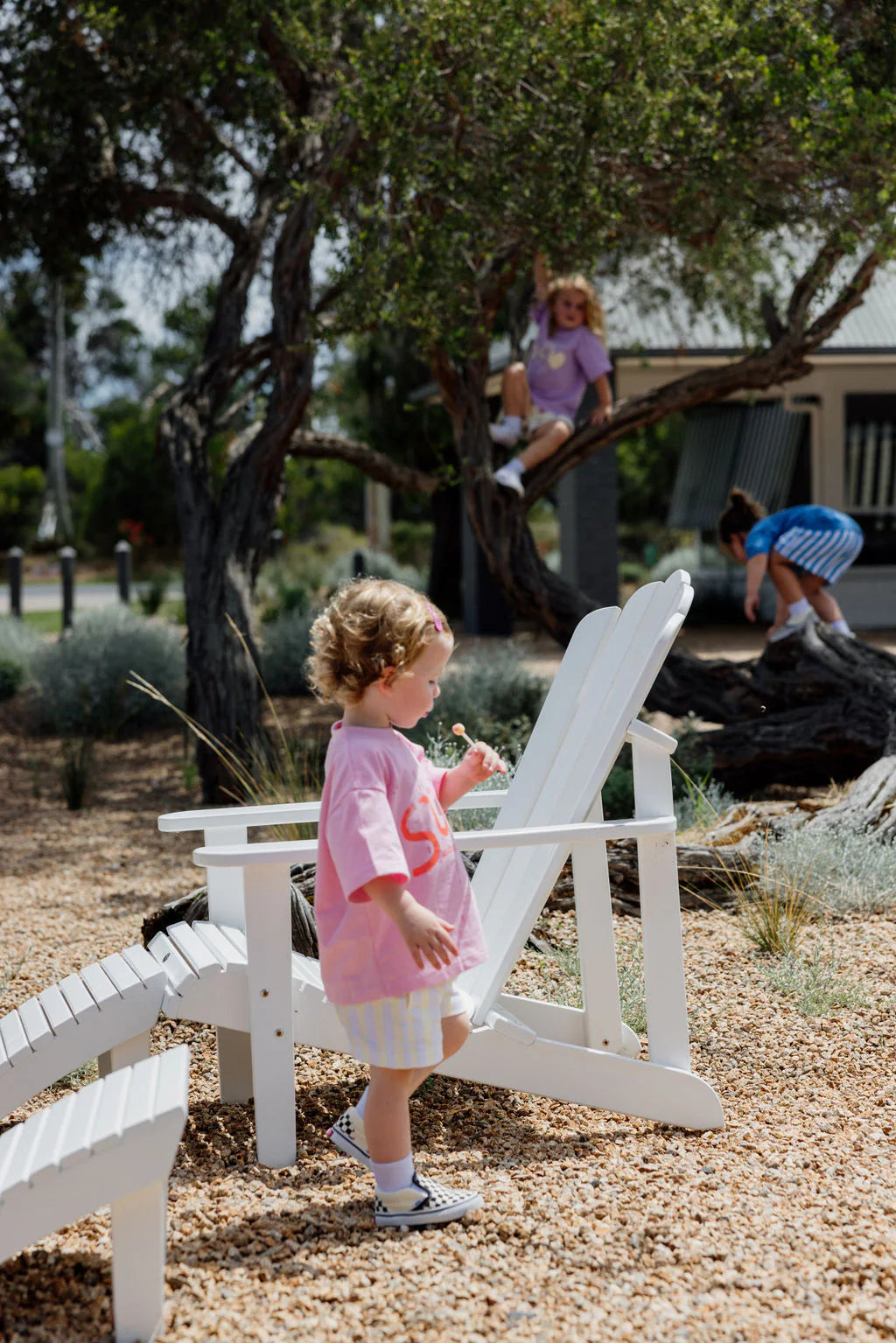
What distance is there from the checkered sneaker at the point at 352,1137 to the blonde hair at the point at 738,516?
17.0 ft

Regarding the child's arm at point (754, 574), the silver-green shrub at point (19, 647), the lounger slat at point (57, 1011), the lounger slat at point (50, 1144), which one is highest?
the child's arm at point (754, 574)

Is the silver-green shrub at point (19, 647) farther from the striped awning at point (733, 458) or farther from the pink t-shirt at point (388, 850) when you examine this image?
the pink t-shirt at point (388, 850)

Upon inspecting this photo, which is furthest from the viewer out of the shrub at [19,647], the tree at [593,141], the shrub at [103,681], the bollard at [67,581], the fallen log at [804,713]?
the bollard at [67,581]

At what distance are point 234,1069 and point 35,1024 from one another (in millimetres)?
534

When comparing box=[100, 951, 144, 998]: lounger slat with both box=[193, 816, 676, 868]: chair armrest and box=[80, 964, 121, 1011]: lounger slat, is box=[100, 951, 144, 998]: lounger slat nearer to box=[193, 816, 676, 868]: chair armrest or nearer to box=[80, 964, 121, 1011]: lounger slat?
box=[80, 964, 121, 1011]: lounger slat

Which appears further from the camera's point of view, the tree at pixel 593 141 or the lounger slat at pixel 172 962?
the tree at pixel 593 141

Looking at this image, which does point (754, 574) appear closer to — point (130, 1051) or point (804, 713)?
point (804, 713)

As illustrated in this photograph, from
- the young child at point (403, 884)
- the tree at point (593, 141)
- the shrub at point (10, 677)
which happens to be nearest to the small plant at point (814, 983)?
the young child at point (403, 884)

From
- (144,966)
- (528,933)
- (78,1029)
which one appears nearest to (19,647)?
(144,966)

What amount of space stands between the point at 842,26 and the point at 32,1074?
19.2ft

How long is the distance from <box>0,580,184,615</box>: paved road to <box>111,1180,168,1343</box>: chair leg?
16.2 meters

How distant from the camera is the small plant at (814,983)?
3629 mm

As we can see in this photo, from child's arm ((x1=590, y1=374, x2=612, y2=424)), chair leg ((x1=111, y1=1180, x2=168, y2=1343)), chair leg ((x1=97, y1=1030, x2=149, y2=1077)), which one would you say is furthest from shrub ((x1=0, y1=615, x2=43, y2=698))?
chair leg ((x1=111, y1=1180, x2=168, y2=1343))

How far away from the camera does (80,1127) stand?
2119 millimetres
